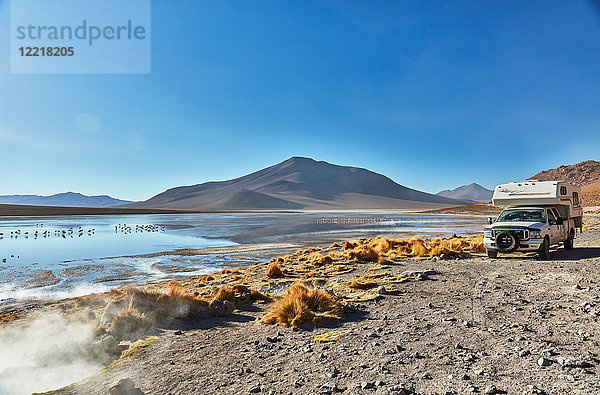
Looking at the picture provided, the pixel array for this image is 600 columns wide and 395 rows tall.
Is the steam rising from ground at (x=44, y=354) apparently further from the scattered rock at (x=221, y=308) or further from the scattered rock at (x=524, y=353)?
the scattered rock at (x=524, y=353)

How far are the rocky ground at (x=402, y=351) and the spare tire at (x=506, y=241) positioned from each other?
4.24 m

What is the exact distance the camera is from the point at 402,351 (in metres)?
4.91

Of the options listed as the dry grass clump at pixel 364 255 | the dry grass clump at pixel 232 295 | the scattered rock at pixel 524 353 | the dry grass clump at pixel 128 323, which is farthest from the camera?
the dry grass clump at pixel 364 255

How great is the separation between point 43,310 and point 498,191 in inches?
657

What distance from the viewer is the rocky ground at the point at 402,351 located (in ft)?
13.3

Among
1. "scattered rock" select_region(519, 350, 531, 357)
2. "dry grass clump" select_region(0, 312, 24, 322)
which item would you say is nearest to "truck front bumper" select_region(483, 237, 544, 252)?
"scattered rock" select_region(519, 350, 531, 357)

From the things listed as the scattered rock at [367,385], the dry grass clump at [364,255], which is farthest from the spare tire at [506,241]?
the scattered rock at [367,385]

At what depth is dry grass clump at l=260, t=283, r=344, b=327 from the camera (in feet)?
21.4

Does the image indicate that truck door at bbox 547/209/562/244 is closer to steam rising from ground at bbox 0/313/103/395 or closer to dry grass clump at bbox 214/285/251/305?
dry grass clump at bbox 214/285/251/305

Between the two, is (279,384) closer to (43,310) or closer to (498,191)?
(43,310)

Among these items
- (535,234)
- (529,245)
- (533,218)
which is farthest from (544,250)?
(533,218)

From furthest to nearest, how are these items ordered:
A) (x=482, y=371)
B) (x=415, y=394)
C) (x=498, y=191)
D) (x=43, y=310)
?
(x=498, y=191) < (x=43, y=310) < (x=482, y=371) < (x=415, y=394)

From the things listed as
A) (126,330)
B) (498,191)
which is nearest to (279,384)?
(126,330)

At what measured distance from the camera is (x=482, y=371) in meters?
4.15
